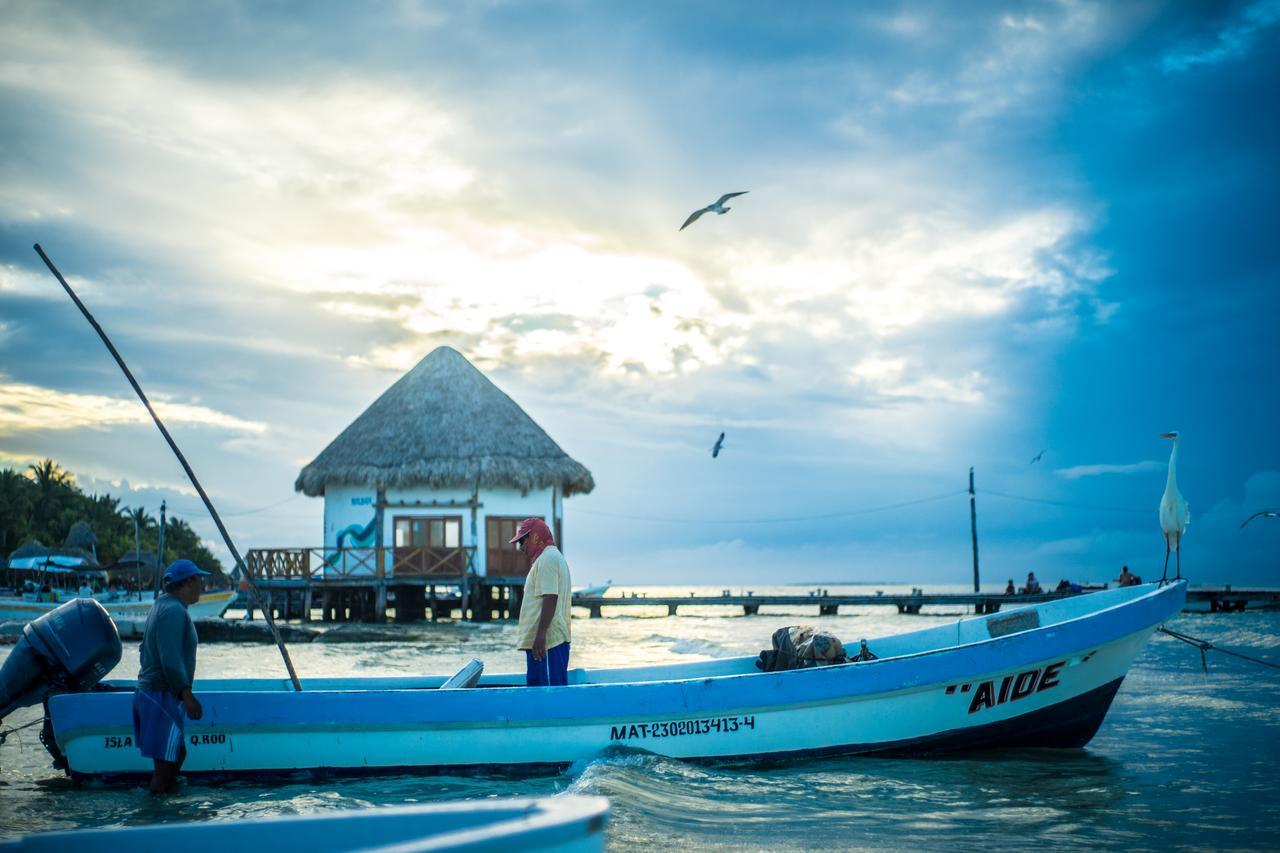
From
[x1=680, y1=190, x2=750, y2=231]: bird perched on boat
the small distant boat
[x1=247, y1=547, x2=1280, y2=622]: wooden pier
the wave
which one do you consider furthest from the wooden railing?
the small distant boat

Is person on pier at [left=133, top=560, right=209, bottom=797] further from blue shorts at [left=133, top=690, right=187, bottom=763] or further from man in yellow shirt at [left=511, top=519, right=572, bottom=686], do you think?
man in yellow shirt at [left=511, top=519, right=572, bottom=686]

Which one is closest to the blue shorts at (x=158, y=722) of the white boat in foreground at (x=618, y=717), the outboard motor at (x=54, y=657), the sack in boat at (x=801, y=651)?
the white boat in foreground at (x=618, y=717)

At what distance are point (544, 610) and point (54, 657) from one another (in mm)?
3523

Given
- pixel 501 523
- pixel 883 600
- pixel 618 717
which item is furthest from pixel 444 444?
pixel 618 717

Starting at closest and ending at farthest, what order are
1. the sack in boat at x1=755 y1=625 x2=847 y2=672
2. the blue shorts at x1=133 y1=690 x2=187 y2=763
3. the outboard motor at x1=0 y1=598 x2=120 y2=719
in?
the blue shorts at x1=133 y1=690 x2=187 y2=763, the outboard motor at x1=0 y1=598 x2=120 y2=719, the sack in boat at x1=755 y1=625 x2=847 y2=672

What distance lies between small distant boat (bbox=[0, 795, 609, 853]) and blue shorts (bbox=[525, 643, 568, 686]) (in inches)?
190

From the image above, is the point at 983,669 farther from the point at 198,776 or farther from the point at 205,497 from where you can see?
the point at 205,497

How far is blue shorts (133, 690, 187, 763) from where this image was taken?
6285 millimetres

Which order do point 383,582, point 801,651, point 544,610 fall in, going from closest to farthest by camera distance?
point 544,610 < point 801,651 < point 383,582

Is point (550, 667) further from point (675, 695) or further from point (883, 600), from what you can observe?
point (883, 600)

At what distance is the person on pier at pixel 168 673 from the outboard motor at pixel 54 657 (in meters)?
1.03

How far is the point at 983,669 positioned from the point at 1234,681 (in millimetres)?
10058

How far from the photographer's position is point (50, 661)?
704 centimetres

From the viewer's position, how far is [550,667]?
749cm
